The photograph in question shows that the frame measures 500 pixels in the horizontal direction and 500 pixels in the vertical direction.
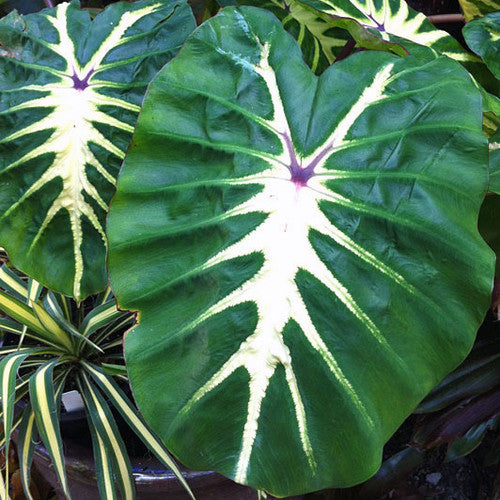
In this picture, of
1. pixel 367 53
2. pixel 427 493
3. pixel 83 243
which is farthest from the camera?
pixel 427 493

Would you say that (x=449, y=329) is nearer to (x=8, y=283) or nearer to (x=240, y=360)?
(x=240, y=360)

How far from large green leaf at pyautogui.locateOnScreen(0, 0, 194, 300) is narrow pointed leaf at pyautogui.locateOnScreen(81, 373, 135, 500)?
288 millimetres

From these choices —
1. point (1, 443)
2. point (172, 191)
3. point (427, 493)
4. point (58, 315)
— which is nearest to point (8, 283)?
point (58, 315)

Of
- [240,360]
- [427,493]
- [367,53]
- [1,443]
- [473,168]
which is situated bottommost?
[427,493]

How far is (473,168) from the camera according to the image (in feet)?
2.10

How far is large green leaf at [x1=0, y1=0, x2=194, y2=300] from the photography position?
2.60 feet

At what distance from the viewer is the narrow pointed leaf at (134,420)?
0.94m

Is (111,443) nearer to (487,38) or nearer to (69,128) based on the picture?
(69,128)

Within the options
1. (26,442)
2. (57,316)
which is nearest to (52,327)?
(57,316)

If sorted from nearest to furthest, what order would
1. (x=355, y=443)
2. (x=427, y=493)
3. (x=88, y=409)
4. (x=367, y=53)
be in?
(x=355, y=443)
(x=367, y=53)
(x=88, y=409)
(x=427, y=493)

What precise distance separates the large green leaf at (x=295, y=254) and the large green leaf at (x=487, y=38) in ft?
0.98

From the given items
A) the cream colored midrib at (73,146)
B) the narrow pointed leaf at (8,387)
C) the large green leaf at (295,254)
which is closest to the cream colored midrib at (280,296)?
the large green leaf at (295,254)

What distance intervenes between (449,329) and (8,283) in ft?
2.74

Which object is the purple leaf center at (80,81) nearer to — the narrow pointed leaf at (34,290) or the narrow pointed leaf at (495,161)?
the narrow pointed leaf at (34,290)
